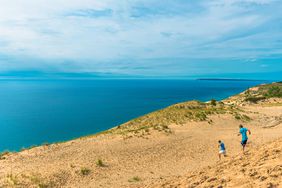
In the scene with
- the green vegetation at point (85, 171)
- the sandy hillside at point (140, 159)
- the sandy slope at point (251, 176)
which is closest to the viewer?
the sandy slope at point (251, 176)

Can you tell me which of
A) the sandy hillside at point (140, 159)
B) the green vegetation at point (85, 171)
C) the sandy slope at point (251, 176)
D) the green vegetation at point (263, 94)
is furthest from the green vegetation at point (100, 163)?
the green vegetation at point (263, 94)

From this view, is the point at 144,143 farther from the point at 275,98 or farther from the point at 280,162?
the point at 275,98

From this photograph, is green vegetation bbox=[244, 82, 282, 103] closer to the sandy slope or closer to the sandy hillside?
the sandy hillside

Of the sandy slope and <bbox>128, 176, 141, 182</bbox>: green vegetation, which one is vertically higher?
the sandy slope

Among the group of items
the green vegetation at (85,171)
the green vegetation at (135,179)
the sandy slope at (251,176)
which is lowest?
the green vegetation at (85,171)

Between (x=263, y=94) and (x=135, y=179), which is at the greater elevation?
(x=263, y=94)

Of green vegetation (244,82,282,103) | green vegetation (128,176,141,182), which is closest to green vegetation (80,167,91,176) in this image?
green vegetation (128,176,141,182)

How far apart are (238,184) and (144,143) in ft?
38.2

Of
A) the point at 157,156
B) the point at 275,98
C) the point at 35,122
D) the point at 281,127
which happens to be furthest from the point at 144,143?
the point at 275,98

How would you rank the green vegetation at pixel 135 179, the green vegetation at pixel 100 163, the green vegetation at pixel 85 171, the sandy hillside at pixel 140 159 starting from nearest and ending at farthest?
the sandy hillside at pixel 140 159 < the green vegetation at pixel 135 179 < the green vegetation at pixel 85 171 < the green vegetation at pixel 100 163

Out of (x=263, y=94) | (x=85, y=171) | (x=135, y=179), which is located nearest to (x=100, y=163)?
(x=85, y=171)

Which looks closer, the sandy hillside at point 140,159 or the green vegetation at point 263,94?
the sandy hillside at point 140,159

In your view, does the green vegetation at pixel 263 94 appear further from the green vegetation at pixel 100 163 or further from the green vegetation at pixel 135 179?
the green vegetation at pixel 135 179

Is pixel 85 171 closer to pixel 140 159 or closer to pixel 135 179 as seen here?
pixel 135 179
